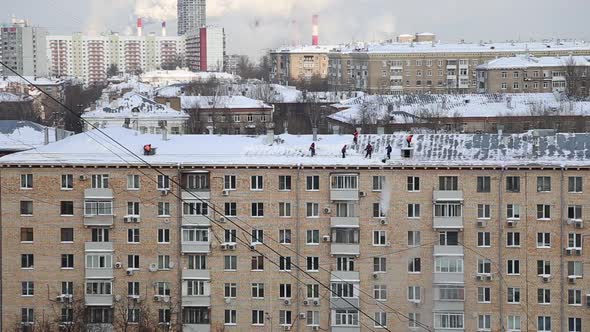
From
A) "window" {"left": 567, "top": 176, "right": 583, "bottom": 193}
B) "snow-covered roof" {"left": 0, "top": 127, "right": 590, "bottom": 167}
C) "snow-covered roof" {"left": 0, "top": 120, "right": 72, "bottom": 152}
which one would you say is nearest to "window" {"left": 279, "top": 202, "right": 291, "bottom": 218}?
"snow-covered roof" {"left": 0, "top": 127, "right": 590, "bottom": 167}

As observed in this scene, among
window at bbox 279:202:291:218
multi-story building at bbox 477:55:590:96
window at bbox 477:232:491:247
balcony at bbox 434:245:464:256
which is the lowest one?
balcony at bbox 434:245:464:256

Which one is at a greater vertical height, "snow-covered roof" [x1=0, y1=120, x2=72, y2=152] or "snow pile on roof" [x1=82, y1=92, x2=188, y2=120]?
"snow pile on roof" [x1=82, y1=92, x2=188, y2=120]

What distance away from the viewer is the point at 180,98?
129 feet

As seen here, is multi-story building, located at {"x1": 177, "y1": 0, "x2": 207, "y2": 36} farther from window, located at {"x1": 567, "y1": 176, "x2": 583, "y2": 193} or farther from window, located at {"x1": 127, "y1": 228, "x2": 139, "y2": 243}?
window, located at {"x1": 567, "y1": 176, "x2": 583, "y2": 193}

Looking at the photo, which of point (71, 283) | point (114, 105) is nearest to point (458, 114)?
point (114, 105)

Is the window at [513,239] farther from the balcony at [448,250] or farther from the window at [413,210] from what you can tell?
the window at [413,210]

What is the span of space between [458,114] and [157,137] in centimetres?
1625

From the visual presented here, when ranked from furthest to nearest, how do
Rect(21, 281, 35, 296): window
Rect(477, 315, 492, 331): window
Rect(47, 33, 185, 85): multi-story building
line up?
Rect(47, 33, 185, 85): multi-story building, Rect(21, 281, 35, 296): window, Rect(477, 315, 492, 331): window

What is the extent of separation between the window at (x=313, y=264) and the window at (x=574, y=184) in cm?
344

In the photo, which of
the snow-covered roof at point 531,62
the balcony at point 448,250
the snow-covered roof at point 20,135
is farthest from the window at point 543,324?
the snow-covered roof at point 531,62

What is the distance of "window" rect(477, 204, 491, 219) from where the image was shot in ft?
55.2

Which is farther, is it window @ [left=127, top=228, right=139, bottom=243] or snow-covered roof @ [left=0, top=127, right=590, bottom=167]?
window @ [left=127, top=228, right=139, bottom=243]

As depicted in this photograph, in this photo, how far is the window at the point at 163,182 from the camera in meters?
17.1

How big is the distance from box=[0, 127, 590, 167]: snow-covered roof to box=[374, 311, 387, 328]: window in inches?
78.3
